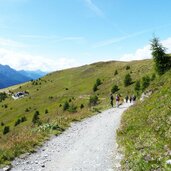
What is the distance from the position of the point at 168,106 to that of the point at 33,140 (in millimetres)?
9908

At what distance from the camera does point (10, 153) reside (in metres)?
17.5

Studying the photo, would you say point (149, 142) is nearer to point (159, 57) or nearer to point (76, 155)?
point (76, 155)

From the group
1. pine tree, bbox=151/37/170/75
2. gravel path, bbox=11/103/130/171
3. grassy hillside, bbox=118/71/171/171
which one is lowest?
gravel path, bbox=11/103/130/171

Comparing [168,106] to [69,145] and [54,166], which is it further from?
[54,166]

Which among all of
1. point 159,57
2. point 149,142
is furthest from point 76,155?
point 159,57

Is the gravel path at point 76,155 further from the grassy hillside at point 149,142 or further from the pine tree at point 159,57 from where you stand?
the pine tree at point 159,57

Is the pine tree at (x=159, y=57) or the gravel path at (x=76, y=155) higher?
the pine tree at (x=159, y=57)

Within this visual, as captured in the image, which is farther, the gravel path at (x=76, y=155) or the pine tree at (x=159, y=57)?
the pine tree at (x=159, y=57)

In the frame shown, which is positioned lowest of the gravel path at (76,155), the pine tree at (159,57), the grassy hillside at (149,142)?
the gravel path at (76,155)

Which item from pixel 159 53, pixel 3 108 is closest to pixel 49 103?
pixel 3 108

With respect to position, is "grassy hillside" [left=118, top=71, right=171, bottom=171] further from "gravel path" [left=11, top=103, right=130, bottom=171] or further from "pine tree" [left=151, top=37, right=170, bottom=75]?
"pine tree" [left=151, top=37, right=170, bottom=75]

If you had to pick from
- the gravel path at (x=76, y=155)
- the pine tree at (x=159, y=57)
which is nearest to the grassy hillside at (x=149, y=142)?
the gravel path at (x=76, y=155)

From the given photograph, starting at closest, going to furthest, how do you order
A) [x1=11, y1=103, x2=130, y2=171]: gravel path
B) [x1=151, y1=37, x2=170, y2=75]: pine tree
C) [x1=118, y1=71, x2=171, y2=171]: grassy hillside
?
[x1=118, y1=71, x2=171, y2=171]: grassy hillside
[x1=11, y1=103, x2=130, y2=171]: gravel path
[x1=151, y1=37, x2=170, y2=75]: pine tree

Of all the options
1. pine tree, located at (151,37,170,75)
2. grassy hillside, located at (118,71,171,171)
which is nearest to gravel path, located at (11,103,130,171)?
grassy hillside, located at (118,71,171,171)
